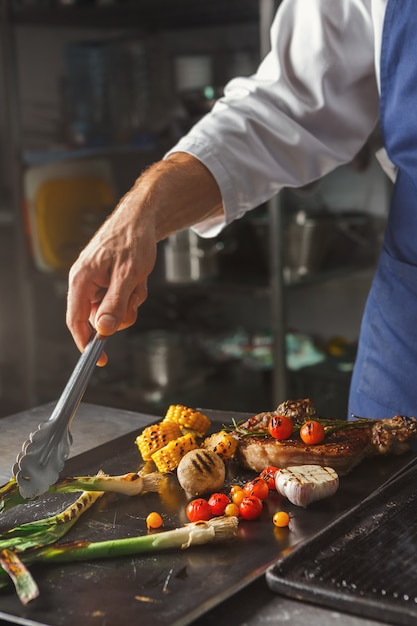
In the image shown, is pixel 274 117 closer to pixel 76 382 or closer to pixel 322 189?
pixel 76 382

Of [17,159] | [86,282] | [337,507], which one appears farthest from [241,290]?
[337,507]

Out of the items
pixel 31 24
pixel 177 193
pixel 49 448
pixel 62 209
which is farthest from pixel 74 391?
pixel 31 24

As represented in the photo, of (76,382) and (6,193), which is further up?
(76,382)

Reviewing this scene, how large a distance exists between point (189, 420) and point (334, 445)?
0.27 m

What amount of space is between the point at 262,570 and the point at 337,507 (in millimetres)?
→ 219

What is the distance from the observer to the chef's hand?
1.36m

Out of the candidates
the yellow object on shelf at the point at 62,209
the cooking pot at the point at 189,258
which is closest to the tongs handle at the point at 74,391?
the cooking pot at the point at 189,258

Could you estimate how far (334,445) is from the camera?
1.29 m

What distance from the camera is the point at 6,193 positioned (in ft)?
12.0

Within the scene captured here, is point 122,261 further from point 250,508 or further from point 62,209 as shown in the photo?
point 62,209

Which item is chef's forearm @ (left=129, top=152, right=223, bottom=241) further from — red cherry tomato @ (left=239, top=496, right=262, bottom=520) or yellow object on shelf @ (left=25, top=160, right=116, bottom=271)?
yellow object on shelf @ (left=25, top=160, right=116, bottom=271)

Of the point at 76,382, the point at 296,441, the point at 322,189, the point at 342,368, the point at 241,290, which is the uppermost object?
the point at 76,382

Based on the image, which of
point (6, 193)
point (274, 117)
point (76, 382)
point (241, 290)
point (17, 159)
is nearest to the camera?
point (76, 382)

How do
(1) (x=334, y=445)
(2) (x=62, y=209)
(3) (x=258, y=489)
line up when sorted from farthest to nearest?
(2) (x=62, y=209), (1) (x=334, y=445), (3) (x=258, y=489)
